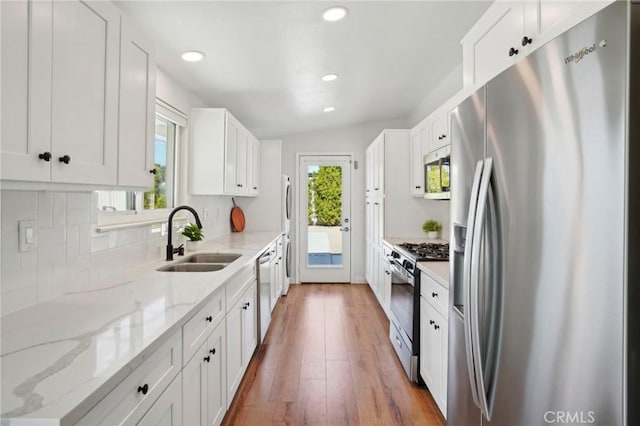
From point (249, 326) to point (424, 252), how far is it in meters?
1.52

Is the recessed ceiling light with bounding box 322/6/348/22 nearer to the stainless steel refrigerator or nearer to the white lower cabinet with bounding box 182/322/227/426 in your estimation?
the stainless steel refrigerator

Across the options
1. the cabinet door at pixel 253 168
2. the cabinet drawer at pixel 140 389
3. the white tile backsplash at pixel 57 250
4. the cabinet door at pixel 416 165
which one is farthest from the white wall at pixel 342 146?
the cabinet drawer at pixel 140 389

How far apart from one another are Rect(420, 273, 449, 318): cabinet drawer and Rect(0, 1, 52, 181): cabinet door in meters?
1.94

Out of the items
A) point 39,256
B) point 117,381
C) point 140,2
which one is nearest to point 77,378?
point 117,381

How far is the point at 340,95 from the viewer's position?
13.6ft

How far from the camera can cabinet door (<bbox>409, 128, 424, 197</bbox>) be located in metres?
3.86

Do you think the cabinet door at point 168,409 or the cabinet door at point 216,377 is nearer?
the cabinet door at point 168,409

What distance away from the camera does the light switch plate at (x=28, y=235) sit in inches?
54.1

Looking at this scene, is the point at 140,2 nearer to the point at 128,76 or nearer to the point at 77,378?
the point at 128,76

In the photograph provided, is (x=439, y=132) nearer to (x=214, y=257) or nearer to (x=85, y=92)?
(x=214, y=257)

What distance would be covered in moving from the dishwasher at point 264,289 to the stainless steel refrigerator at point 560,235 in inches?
85.4

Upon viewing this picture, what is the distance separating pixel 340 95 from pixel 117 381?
3.77m

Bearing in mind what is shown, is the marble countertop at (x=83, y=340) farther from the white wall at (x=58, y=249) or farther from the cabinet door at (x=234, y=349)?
the cabinet door at (x=234, y=349)

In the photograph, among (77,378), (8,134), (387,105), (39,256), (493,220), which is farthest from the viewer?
(387,105)
